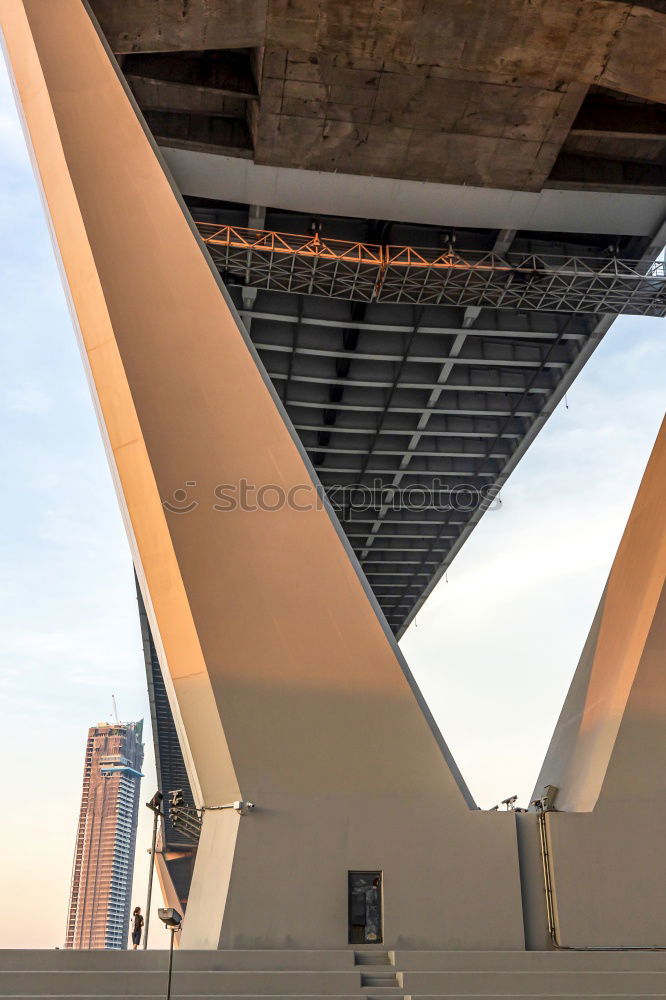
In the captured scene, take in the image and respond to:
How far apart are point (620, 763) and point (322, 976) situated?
407cm

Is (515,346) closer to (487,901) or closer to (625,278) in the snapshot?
(625,278)

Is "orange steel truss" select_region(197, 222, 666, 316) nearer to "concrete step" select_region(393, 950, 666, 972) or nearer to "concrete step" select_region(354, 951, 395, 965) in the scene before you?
"concrete step" select_region(354, 951, 395, 965)

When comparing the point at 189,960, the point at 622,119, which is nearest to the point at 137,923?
the point at 189,960

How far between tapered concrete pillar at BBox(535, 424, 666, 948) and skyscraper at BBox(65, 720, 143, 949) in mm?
82541

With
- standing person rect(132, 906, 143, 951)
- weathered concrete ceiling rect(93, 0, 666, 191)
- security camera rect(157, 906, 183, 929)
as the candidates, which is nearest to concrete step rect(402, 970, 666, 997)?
security camera rect(157, 906, 183, 929)

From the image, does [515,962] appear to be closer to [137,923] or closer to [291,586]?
[291,586]

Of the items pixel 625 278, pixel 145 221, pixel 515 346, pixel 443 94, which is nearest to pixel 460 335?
pixel 515 346

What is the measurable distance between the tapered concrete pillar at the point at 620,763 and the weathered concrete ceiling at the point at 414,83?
17.3 ft

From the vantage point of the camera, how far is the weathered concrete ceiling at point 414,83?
11750 mm

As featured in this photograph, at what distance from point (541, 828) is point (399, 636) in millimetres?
34165

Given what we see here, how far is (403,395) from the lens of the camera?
924 inches

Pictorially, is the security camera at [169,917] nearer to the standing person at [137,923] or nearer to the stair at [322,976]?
the stair at [322,976]

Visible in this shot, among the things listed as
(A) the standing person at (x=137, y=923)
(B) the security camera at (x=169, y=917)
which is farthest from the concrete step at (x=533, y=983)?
(A) the standing person at (x=137, y=923)

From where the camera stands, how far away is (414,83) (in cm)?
1312
